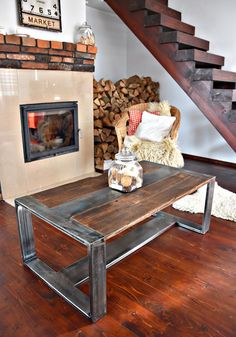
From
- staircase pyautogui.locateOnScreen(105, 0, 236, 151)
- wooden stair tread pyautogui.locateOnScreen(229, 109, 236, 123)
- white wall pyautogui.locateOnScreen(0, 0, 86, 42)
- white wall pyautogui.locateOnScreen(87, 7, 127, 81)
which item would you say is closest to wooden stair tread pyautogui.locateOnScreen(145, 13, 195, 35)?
staircase pyautogui.locateOnScreen(105, 0, 236, 151)

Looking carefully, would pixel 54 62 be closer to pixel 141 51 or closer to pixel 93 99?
pixel 93 99

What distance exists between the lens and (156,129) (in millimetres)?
3123

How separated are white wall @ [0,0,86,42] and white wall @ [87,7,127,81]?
0.95 m

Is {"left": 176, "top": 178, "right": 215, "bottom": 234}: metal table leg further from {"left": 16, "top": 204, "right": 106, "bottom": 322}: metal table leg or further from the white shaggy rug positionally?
{"left": 16, "top": 204, "right": 106, "bottom": 322}: metal table leg

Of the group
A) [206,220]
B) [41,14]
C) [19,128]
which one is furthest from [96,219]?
[41,14]

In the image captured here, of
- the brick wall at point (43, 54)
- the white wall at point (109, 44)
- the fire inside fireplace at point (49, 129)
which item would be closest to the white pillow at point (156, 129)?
the fire inside fireplace at point (49, 129)

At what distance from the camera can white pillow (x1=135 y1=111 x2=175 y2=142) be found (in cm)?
312

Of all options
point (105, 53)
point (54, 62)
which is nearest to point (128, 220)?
point (54, 62)

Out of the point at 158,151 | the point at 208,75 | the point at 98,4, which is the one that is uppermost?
the point at 98,4

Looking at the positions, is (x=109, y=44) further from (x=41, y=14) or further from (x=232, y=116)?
(x=232, y=116)

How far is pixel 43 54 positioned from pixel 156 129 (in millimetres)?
1435

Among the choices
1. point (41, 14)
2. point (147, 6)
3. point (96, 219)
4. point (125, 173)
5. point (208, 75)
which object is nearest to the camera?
point (96, 219)

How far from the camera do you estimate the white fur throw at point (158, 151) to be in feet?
9.46

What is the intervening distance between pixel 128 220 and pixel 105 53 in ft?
11.9
